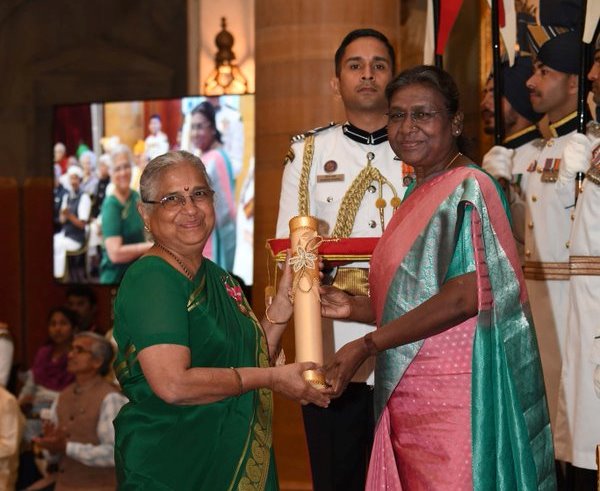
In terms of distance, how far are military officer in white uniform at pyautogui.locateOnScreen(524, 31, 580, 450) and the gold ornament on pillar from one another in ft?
17.9

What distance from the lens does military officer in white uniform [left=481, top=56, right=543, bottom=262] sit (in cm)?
595

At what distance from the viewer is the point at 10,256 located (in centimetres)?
1148

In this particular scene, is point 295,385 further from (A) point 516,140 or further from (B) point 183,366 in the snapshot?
(A) point 516,140

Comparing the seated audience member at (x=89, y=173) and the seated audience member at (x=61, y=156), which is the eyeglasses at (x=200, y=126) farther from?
the seated audience member at (x=61, y=156)

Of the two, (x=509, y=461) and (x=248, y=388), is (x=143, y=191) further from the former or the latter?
(x=509, y=461)

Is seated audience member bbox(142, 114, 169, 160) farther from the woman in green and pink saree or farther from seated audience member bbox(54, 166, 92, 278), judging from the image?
the woman in green and pink saree

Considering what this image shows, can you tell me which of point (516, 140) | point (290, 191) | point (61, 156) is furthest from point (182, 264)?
point (61, 156)

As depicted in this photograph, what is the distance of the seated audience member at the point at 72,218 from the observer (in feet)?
35.3

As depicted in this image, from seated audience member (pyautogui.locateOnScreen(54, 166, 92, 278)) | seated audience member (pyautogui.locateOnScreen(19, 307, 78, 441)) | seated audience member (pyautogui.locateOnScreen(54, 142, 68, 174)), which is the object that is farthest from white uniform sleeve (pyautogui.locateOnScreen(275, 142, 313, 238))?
seated audience member (pyautogui.locateOnScreen(54, 142, 68, 174))

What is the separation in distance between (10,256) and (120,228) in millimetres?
1498

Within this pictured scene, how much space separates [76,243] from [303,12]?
4.77 metres

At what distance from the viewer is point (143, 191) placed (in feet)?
11.7

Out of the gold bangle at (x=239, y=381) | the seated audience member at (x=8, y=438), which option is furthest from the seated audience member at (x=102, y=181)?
the gold bangle at (x=239, y=381)

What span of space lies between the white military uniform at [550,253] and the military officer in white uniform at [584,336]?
525 mm
